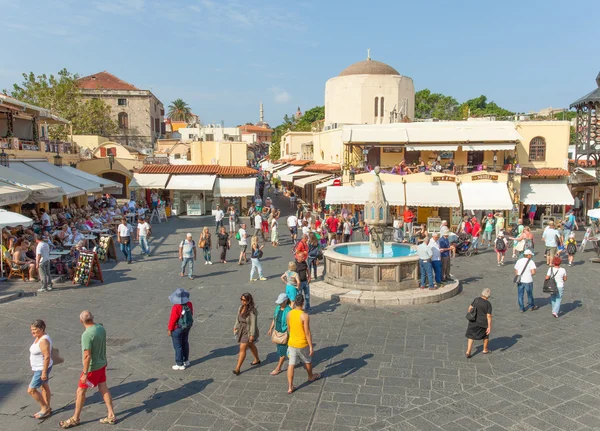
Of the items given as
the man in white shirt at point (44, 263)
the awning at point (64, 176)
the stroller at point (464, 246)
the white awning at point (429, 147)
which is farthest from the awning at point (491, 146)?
the man in white shirt at point (44, 263)

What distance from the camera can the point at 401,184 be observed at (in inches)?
952

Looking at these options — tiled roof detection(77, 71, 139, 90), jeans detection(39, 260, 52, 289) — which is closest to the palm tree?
tiled roof detection(77, 71, 139, 90)

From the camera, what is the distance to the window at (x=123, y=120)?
167 ft

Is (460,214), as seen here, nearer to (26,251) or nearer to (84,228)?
(84,228)

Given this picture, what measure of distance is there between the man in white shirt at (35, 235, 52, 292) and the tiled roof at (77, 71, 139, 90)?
142 feet

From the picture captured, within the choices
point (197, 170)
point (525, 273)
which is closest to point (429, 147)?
point (197, 170)

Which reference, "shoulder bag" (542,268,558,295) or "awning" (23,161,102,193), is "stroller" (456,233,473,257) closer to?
"shoulder bag" (542,268,558,295)

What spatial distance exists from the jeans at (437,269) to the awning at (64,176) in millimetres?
16204

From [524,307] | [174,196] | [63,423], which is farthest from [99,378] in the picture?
[174,196]

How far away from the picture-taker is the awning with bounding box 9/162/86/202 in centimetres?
1950

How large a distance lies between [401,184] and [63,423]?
2039 centimetres

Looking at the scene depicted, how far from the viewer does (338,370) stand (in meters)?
7.49

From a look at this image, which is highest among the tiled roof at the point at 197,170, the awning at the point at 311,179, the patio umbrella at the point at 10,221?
the tiled roof at the point at 197,170

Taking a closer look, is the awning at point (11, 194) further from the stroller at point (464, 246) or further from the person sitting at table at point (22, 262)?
the stroller at point (464, 246)
